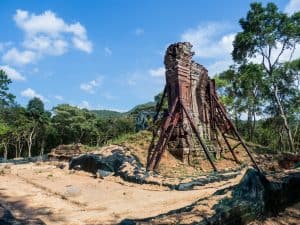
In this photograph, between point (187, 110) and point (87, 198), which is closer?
point (87, 198)

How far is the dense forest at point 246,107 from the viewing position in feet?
76.0

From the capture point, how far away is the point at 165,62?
48.5 feet

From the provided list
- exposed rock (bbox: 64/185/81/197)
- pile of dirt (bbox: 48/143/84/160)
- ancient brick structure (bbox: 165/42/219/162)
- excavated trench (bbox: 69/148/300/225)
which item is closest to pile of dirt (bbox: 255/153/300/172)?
ancient brick structure (bbox: 165/42/219/162)

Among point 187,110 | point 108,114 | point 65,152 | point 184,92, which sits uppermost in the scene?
point 108,114

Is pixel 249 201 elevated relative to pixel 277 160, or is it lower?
lower

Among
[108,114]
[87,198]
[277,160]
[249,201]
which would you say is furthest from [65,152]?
[108,114]

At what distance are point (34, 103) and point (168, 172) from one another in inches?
2489

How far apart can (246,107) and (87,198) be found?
2313 centimetres

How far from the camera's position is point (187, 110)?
13938mm

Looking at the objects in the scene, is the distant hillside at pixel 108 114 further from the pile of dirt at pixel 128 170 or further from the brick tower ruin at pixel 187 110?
the pile of dirt at pixel 128 170

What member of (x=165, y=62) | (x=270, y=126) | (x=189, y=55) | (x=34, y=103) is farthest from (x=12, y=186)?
(x=34, y=103)

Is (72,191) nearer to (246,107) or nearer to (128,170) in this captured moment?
(128,170)

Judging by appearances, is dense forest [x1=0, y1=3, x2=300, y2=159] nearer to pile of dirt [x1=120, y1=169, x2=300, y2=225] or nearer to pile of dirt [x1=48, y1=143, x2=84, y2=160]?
pile of dirt [x1=48, y1=143, x2=84, y2=160]

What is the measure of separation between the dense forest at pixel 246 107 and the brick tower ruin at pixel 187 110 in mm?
5983
